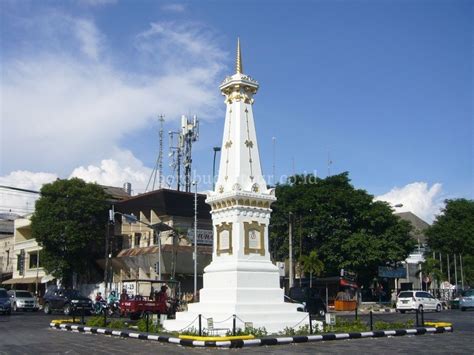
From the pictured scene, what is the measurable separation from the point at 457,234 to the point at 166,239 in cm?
→ 3336

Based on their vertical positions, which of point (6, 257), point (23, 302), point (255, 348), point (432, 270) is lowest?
point (23, 302)

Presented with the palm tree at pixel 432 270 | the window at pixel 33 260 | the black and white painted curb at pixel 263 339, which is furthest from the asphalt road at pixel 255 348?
the window at pixel 33 260

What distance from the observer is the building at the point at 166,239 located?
44.2 m

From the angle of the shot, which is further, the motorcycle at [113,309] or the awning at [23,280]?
the awning at [23,280]

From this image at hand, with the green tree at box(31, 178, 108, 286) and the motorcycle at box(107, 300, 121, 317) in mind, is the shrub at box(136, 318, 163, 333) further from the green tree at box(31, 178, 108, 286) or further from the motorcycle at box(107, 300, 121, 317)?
the green tree at box(31, 178, 108, 286)

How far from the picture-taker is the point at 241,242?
19.1m

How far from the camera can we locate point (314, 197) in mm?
47469

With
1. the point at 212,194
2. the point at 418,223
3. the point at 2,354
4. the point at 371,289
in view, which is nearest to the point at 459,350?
the point at 212,194

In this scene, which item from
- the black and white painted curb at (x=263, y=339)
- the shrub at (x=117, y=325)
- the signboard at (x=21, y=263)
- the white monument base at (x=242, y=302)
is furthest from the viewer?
the signboard at (x=21, y=263)

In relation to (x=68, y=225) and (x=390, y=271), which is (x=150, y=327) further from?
(x=390, y=271)

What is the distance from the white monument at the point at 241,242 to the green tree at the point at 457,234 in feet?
153

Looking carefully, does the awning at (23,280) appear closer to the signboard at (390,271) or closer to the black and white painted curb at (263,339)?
the signboard at (390,271)

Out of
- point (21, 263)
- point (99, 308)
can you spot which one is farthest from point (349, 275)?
point (21, 263)

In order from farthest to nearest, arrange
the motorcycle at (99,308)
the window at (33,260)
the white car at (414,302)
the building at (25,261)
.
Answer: the window at (33,260) < the building at (25,261) < the white car at (414,302) < the motorcycle at (99,308)
